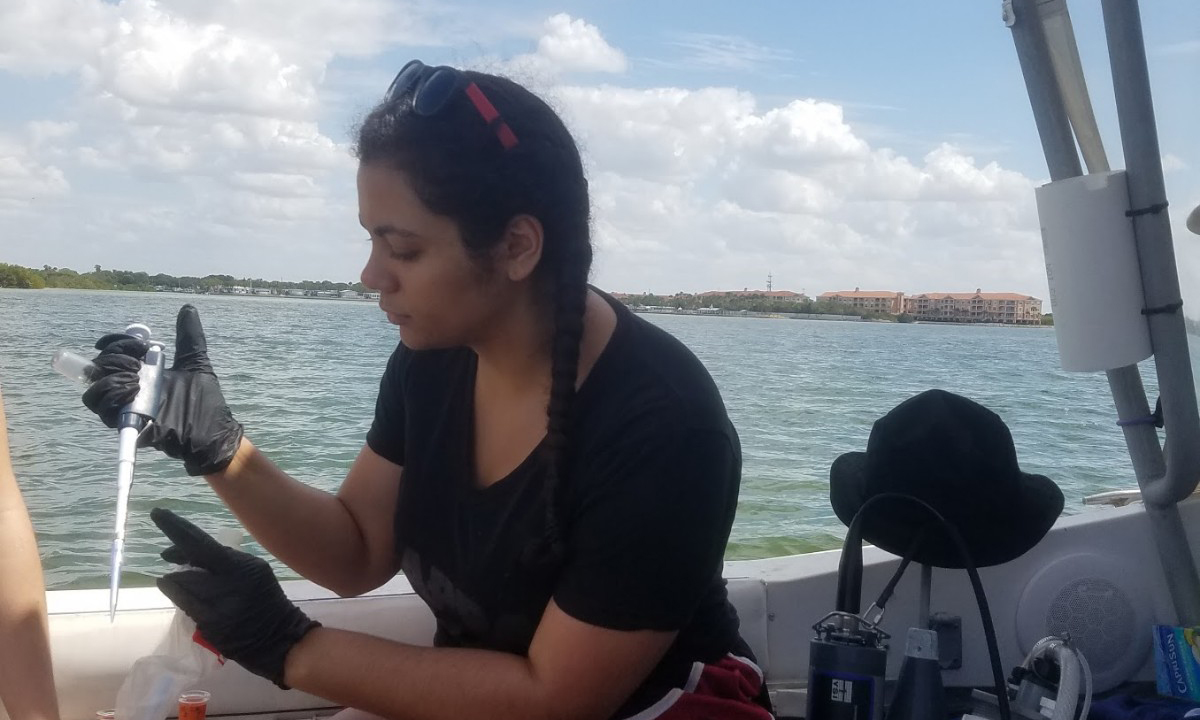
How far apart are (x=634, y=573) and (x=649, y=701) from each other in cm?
24

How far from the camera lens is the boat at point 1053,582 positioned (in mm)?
2062

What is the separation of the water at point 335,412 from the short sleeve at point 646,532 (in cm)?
70

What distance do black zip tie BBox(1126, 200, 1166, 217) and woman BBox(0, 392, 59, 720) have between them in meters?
2.10

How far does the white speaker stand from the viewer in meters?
2.39

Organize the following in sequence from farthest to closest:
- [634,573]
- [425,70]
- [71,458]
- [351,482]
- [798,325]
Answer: [798,325] < [71,458] < [351,482] < [425,70] < [634,573]

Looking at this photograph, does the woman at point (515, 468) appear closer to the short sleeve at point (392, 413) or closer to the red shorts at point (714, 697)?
the red shorts at point (714, 697)

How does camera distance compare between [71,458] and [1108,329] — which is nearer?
[1108,329]

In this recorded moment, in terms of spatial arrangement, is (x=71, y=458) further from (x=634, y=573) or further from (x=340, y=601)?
(x=634, y=573)

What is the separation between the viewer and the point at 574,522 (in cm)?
135

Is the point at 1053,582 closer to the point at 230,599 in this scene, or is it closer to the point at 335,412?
the point at 230,599

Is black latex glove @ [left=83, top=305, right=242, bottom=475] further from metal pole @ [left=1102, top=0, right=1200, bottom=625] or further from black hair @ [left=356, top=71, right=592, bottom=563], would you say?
metal pole @ [left=1102, top=0, right=1200, bottom=625]

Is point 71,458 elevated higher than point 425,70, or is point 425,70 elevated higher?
point 425,70

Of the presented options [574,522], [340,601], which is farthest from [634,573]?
[340,601]

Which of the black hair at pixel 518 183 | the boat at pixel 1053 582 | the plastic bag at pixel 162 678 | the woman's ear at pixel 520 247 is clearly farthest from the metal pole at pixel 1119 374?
the plastic bag at pixel 162 678
